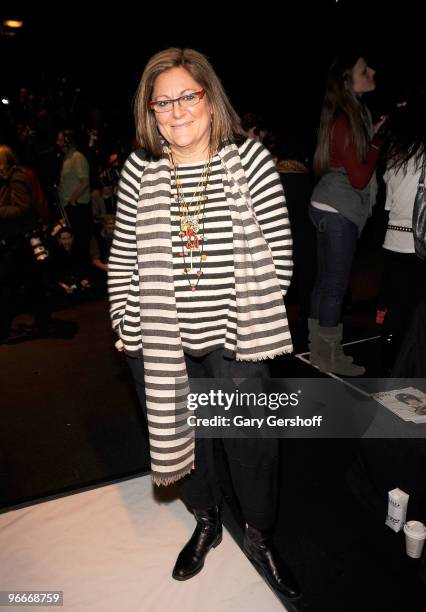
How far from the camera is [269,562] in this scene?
5.54 feet

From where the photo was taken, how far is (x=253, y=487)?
1626 millimetres

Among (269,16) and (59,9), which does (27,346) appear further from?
(269,16)

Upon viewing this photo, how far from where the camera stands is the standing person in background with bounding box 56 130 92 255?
5.32m

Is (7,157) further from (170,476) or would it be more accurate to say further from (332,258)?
(170,476)

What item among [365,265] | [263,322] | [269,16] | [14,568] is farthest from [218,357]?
[269,16]

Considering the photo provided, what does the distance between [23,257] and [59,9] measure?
12.6ft

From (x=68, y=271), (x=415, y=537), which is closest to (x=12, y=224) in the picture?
(x=68, y=271)

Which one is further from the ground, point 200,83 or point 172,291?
point 200,83

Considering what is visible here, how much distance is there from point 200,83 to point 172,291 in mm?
627

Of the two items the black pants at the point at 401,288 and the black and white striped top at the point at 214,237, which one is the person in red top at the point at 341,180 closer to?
the black pants at the point at 401,288

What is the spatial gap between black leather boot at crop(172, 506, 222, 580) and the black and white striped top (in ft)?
2.33

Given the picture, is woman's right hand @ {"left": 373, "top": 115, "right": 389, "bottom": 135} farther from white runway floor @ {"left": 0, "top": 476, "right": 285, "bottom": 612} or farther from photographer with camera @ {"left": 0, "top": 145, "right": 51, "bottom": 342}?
photographer with camera @ {"left": 0, "top": 145, "right": 51, "bottom": 342}

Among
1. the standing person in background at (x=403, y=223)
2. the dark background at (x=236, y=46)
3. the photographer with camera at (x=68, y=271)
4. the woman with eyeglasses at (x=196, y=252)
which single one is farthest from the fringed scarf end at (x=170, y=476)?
the dark background at (x=236, y=46)

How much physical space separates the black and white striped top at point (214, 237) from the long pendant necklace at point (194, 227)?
0.04ft
